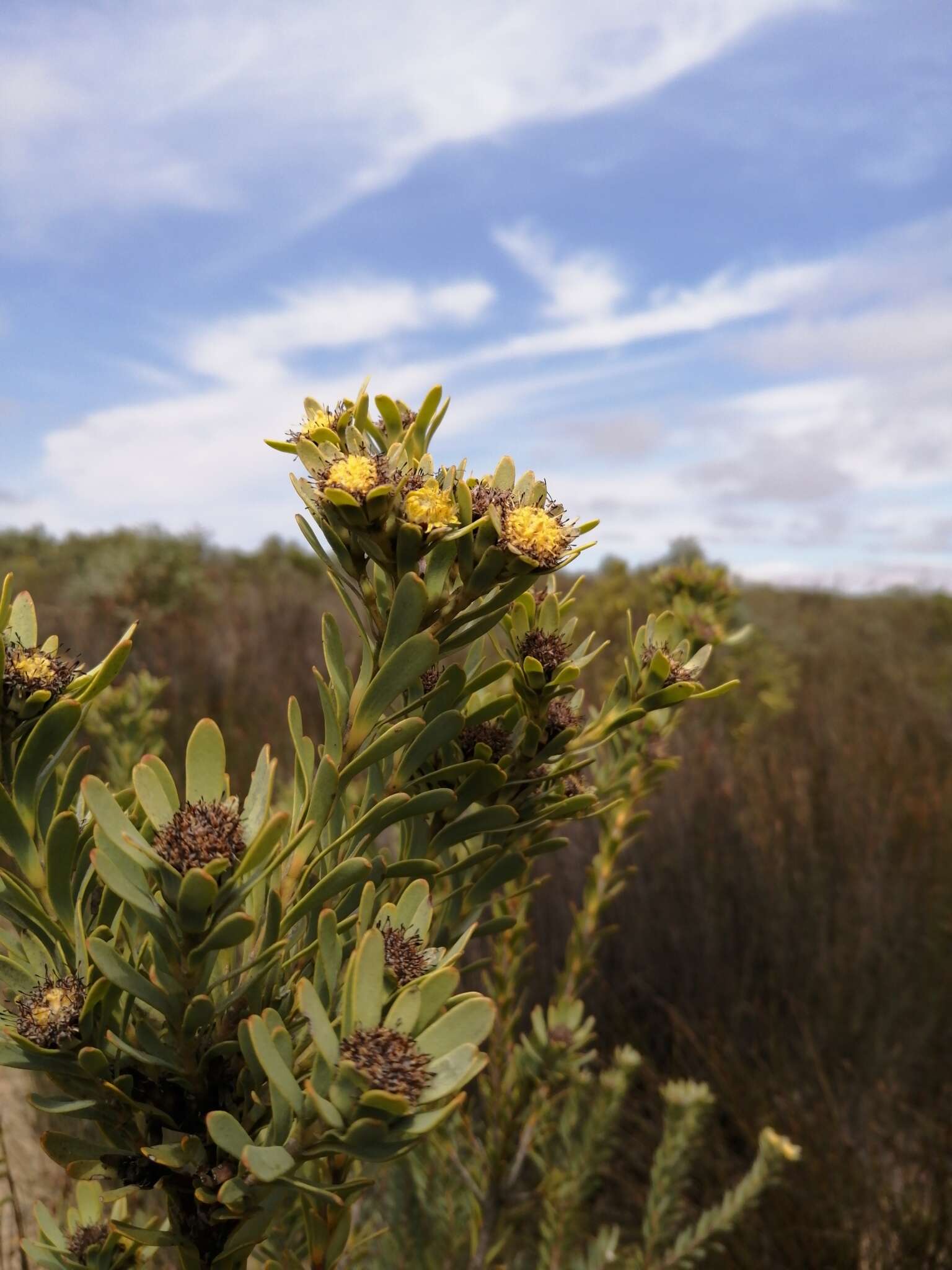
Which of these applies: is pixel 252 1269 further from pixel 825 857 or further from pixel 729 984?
pixel 825 857

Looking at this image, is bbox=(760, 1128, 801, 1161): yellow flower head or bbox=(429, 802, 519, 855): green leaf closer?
bbox=(429, 802, 519, 855): green leaf

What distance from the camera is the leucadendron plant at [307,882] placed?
1.87 feet

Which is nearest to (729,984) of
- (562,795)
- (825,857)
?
(825,857)

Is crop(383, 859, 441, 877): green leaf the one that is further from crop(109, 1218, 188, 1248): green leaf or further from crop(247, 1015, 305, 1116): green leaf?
crop(109, 1218, 188, 1248): green leaf

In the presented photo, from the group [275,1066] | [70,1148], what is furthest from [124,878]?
[70,1148]

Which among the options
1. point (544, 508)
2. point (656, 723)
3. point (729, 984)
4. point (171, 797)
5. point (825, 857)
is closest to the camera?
point (171, 797)

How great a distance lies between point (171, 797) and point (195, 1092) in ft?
0.76

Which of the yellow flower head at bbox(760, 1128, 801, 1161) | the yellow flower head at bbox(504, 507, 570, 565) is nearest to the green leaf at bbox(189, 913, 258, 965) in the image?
the yellow flower head at bbox(504, 507, 570, 565)

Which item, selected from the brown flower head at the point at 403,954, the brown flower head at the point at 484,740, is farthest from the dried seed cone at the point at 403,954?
the brown flower head at the point at 484,740

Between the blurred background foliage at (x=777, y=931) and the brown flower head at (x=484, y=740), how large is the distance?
1163 mm

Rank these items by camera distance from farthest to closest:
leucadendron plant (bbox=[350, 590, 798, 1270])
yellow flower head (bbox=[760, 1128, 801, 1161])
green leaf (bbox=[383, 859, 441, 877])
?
yellow flower head (bbox=[760, 1128, 801, 1161]) → leucadendron plant (bbox=[350, 590, 798, 1270]) → green leaf (bbox=[383, 859, 441, 877])

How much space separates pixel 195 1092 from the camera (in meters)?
0.68

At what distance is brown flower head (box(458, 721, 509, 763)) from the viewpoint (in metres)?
0.85

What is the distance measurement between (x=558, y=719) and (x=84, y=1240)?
648 mm
